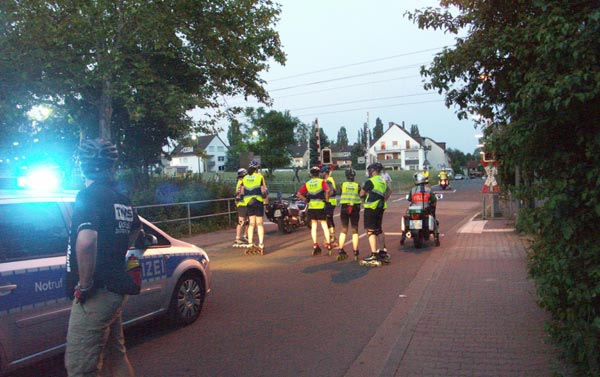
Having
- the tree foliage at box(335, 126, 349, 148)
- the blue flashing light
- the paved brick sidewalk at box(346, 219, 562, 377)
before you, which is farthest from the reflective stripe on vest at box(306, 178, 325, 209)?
the tree foliage at box(335, 126, 349, 148)

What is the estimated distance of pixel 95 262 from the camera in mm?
2994

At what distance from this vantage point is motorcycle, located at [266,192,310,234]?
49.0 feet

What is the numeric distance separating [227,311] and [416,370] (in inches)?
118

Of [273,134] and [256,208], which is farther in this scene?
[273,134]

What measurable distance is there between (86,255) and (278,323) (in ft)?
11.0

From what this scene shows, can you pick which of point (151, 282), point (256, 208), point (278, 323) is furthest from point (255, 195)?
point (151, 282)

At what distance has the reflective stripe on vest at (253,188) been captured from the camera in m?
10.8

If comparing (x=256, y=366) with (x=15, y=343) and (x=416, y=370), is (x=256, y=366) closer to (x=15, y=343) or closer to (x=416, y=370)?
(x=416, y=370)

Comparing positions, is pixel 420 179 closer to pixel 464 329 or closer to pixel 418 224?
pixel 418 224

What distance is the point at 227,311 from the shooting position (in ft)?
21.3

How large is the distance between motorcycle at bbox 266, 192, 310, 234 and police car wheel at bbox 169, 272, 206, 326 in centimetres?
878

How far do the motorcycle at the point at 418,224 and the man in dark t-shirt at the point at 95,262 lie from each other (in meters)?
8.66

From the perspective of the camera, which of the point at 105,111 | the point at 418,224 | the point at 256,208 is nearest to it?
the point at 256,208

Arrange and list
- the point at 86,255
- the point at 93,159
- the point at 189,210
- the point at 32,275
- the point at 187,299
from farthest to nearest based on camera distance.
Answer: the point at 189,210 → the point at 187,299 → the point at 32,275 → the point at 93,159 → the point at 86,255
